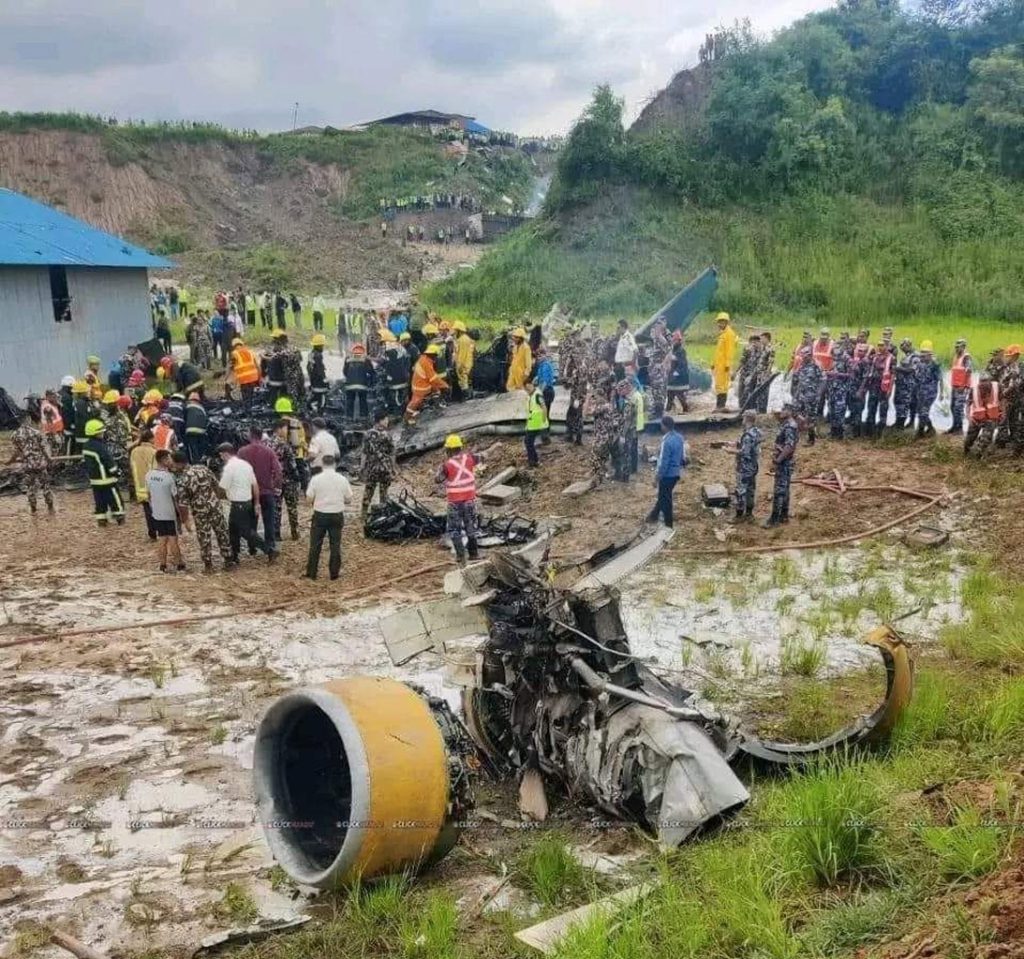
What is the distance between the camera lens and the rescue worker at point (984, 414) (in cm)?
1259

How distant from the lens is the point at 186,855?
16.7 feet

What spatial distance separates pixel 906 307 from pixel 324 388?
16.7 meters

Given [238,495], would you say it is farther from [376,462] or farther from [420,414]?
[420,414]

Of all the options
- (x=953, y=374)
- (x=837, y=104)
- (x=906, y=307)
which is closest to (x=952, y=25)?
(x=837, y=104)

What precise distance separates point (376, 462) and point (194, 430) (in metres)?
2.61

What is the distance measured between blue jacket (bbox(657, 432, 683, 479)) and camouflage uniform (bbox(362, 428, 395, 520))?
12.0ft

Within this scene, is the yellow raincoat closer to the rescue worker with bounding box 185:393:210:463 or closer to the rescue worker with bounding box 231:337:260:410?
the rescue worker with bounding box 231:337:260:410

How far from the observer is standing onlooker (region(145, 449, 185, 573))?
10.1 meters

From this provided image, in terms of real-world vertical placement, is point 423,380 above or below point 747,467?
above

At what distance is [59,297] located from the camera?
2114 cm

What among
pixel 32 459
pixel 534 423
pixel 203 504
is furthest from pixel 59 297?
pixel 203 504

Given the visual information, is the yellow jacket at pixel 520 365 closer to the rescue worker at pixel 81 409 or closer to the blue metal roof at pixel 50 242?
the rescue worker at pixel 81 409

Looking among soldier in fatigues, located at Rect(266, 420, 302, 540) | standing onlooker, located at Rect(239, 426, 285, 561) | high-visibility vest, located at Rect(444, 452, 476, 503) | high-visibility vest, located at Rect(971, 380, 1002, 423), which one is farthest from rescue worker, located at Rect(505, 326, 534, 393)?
high-visibility vest, located at Rect(971, 380, 1002, 423)

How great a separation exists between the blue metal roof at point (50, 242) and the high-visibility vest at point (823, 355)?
1604cm
